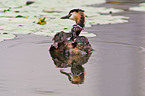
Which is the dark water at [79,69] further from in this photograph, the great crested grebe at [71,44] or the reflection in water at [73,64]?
the great crested grebe at [71,44]

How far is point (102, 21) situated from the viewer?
9.80m

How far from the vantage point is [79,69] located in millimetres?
5438

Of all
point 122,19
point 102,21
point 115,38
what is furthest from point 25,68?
point 122,19

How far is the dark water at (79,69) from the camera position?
4.37 metres

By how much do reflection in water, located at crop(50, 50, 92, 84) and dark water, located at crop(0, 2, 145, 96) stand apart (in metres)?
0.01

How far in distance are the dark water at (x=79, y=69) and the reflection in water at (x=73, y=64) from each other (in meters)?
0.01

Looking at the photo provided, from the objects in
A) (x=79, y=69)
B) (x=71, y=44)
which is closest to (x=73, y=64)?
(x=79, y=69)

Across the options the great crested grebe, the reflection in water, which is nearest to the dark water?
the reflection in water

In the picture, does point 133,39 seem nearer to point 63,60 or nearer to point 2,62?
point 63,60

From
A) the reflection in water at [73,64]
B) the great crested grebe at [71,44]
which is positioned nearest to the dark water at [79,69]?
the reflection in water at [73,64]

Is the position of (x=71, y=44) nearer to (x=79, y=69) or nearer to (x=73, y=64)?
(x=73, y=64)

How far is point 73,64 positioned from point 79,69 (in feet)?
0.96

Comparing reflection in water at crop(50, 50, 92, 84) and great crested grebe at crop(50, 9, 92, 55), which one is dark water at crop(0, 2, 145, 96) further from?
great crested grebe at crop(50, 9, 92, 55)

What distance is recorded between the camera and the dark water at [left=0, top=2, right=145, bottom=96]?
4371 millimetres
